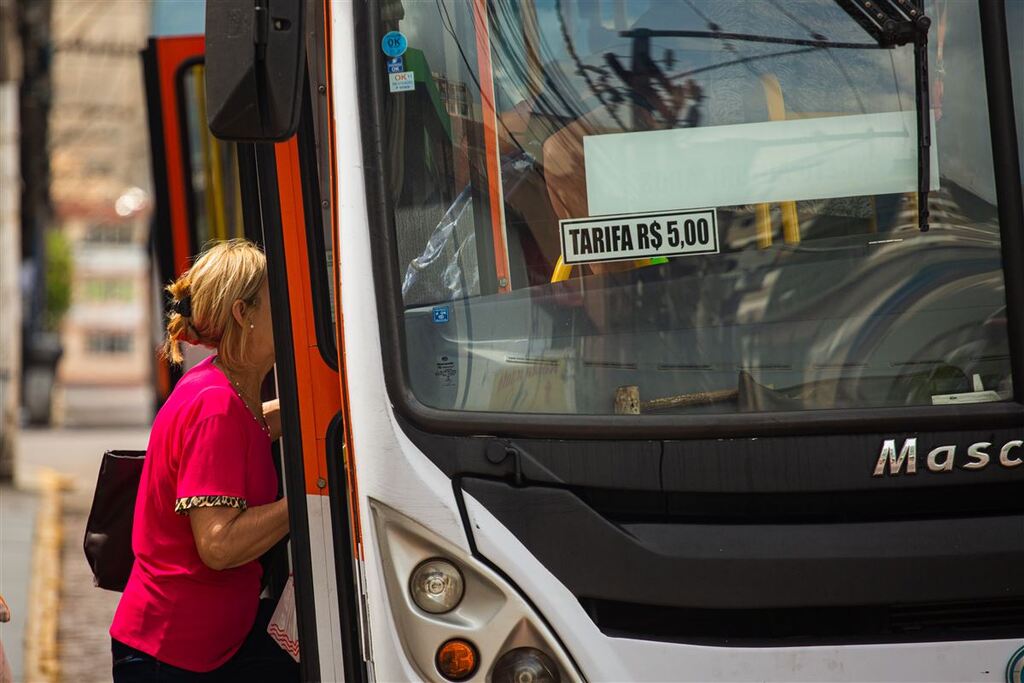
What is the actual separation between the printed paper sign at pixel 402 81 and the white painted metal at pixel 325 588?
95 cm

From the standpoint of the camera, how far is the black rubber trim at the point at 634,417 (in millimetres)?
2627

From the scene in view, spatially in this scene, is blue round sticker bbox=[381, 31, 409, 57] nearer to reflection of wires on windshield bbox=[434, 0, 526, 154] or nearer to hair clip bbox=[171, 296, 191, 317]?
reflection of wires on windshield bbox=[434, 0, 526, 154]

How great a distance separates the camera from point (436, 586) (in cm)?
259

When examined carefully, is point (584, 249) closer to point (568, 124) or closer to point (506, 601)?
point (568, 124)

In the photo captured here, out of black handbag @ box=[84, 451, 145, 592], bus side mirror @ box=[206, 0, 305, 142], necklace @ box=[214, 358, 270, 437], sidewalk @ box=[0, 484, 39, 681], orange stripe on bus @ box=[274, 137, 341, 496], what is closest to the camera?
bus side mirror @ box=[206, 0, 305, 142]

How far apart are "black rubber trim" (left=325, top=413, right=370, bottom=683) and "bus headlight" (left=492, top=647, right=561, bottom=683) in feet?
1.52

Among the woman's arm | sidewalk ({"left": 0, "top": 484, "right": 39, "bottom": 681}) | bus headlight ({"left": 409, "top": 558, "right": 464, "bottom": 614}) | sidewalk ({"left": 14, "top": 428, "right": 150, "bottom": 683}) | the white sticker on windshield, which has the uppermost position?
the white sticker on windshield

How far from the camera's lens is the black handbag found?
11.1ft

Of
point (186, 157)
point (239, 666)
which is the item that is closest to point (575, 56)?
point (239, 666)

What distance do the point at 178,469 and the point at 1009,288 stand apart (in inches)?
75.4

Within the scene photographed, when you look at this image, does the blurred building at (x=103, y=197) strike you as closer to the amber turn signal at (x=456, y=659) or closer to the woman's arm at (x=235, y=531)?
the woman's arm at (x=235, y=531)

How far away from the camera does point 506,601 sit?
2539 millimetres

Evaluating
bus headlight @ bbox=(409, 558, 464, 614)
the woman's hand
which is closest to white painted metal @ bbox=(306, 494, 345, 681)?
bus headlight @ bbox=(409, 558, 464, 614)

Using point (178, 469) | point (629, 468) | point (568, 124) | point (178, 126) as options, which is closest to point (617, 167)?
point (568, 124)
